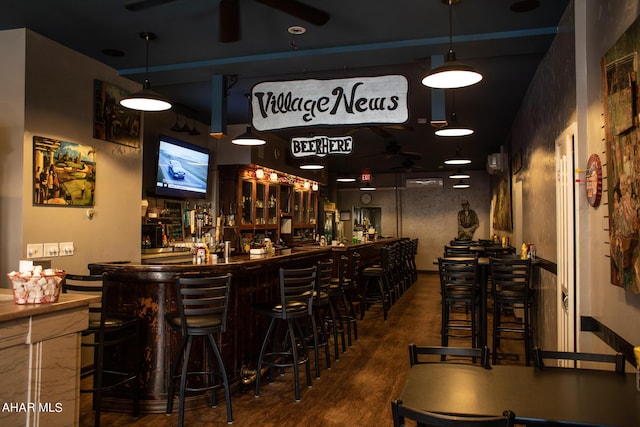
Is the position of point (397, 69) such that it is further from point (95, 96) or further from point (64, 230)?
point (64, 230)

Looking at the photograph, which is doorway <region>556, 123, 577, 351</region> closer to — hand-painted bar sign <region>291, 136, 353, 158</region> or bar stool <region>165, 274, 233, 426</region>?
hand-painted bar sign <region>291, 136, 353, 158</region>

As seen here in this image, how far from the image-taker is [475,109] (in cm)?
766

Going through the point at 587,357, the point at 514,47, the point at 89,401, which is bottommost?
the point at 89,401

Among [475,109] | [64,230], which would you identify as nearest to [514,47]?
[475,109]

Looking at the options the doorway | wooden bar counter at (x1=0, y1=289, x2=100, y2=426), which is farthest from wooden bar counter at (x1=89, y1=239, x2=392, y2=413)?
the doorway

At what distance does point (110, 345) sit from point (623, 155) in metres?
3.35

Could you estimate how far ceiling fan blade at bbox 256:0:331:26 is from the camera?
3.43 meters

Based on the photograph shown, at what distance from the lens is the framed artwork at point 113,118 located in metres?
5.16

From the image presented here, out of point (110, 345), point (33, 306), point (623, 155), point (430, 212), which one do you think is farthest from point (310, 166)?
point (430, 212)

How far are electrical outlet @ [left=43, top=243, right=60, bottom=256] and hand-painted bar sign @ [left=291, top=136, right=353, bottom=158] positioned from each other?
7.78ft

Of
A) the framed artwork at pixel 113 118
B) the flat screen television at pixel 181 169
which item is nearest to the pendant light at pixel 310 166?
the flat screen television at pixel 181 169

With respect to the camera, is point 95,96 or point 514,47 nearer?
point 514,47

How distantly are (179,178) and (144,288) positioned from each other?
343cm

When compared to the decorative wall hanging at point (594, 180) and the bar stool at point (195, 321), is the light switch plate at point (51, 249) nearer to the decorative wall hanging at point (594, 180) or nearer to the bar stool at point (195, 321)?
the bar stool at point (195, 321)
